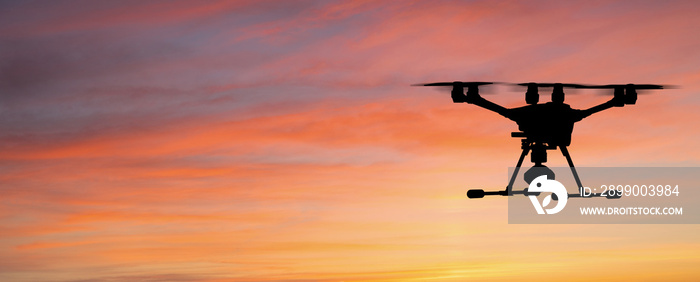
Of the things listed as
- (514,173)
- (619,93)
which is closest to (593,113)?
(619,93)

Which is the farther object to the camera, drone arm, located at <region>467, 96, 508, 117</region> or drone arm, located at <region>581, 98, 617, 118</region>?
drone arm, located at <region>581, 98, 617, 118</region>

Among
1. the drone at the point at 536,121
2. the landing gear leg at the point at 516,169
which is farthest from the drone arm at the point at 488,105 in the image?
the landing gear leg at the point at 516,169

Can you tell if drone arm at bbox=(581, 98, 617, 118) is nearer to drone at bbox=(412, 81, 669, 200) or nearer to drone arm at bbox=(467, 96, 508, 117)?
drone at bbox=(412, 81, 669, 200)

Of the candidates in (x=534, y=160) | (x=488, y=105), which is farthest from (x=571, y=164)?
(x=488, y=105)

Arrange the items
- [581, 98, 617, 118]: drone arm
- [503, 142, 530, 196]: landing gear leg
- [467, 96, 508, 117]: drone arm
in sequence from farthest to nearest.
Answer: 1. [581, 98, 617, 118]: drone arm
2. [503, 142, 530, 196]: landing gear leg
3. [467, 96, 508, 117]: drone arm

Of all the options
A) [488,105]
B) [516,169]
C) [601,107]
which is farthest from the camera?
[601,107]

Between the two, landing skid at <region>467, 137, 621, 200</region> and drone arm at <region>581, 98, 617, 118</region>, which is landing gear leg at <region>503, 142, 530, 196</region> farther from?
drone arm at <region>581, 98, 617, 118</region>

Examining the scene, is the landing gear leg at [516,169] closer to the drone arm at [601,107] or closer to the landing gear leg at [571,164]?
the landing gear leg at [571,164]

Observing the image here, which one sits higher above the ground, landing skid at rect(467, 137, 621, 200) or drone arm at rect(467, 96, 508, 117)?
drone arm at rect(467, 96, 508, 117)

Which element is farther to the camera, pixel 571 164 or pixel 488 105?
pixel 571 164

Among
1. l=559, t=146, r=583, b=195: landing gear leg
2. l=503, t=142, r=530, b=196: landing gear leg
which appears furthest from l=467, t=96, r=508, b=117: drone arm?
l=559, t=146, r=583, b=195: landing gear leg

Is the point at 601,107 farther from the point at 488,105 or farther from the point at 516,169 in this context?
the point at 488,105

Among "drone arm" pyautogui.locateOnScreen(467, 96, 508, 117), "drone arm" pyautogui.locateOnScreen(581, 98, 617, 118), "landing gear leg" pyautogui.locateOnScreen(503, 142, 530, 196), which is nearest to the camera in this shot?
"drone arm" pyautogui.locateOnScreen(467, 96, 508, 117)

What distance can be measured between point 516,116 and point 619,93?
11.8ft
